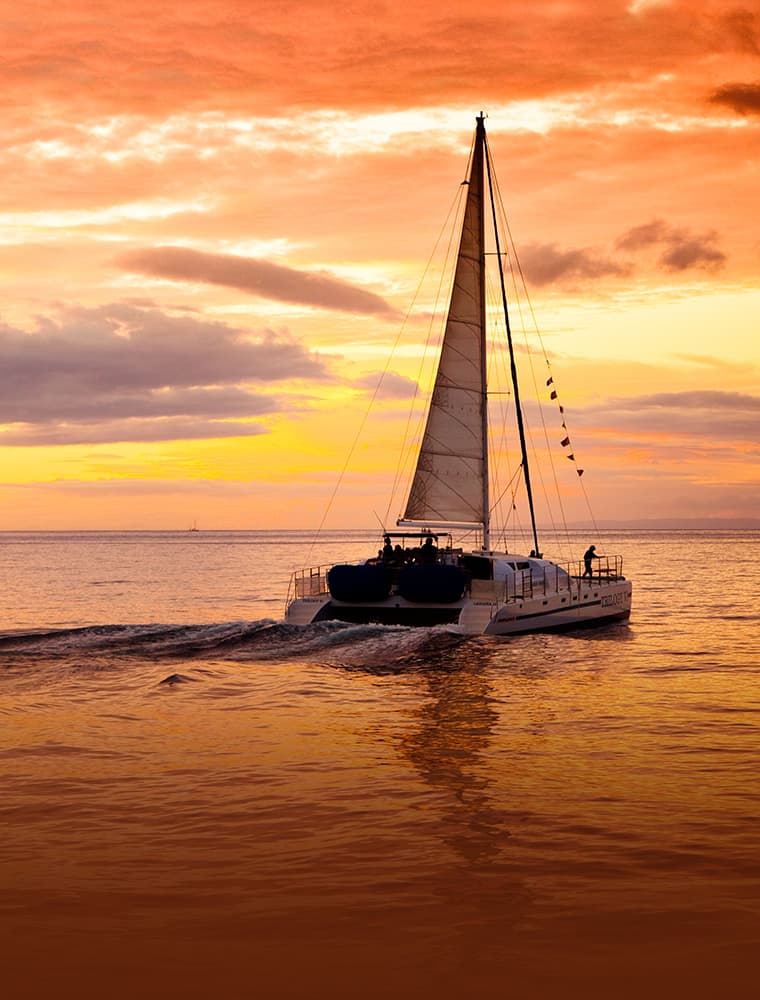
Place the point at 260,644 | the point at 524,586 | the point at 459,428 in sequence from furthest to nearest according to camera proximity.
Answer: the point at 459,428
the point at 524,586
the point at 260,644

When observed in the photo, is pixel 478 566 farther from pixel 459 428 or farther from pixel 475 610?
pixel 459 428

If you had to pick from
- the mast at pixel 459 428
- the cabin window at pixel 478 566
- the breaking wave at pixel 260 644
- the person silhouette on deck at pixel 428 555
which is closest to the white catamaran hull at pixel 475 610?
the breaking wave at pixel 260 644

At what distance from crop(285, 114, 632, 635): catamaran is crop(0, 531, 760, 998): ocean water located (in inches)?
198

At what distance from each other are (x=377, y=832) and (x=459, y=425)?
993 inches

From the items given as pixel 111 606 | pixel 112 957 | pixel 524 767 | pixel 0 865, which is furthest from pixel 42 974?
pixel 111 606

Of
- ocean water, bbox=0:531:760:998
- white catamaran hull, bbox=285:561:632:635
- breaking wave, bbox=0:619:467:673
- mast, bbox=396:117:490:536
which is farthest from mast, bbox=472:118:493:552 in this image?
ocean water, bbox=0:531:760:998

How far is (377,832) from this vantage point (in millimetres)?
10227

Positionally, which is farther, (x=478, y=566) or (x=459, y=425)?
(x=459, y=425)

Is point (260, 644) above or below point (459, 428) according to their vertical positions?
below

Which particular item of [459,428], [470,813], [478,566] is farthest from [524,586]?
[470,813]

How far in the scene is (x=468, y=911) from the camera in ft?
26.4

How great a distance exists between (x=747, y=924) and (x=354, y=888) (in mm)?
3455

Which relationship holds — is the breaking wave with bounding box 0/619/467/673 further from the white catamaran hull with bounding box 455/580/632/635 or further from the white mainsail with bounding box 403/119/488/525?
the white mainsail with bounding box 403/119/488/525

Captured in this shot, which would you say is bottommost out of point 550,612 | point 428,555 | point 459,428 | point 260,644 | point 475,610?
point 260,644
